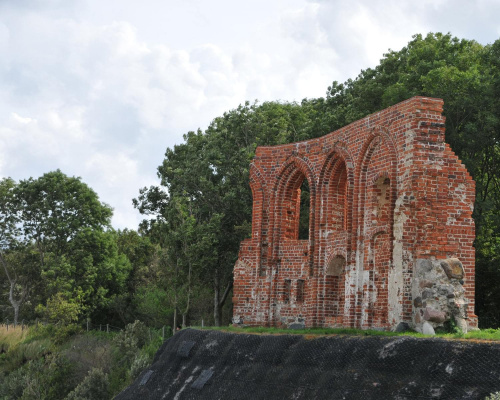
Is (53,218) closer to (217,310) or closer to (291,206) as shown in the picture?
(217,310)

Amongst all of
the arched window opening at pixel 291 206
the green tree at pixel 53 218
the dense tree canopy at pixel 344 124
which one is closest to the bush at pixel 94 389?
the dense tree canopy at pixel 344 124

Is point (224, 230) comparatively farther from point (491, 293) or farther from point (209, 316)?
point (491, 293)

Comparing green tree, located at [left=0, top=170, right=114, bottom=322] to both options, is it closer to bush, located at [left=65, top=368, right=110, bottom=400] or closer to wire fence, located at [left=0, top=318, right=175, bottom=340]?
wire fence, located at [left=0, top=318, right=175, bottom=340]

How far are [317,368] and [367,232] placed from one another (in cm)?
534

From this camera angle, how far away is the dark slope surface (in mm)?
10336

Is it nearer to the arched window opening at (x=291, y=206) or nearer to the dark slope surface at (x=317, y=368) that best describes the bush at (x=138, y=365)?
the dark slope surface at (x=317, y=368)

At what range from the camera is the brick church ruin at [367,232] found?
15.2m

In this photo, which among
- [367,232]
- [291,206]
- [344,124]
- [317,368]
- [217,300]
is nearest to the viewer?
[317,368]

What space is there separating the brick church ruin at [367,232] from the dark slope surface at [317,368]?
268cm

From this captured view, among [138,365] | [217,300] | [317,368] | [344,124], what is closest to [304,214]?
[344,124]

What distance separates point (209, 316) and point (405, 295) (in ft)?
73.4

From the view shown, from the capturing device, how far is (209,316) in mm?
36656

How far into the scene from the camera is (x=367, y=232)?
1744 cm

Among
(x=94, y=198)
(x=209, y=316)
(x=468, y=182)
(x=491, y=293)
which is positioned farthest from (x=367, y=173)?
(x=94, y=198)
